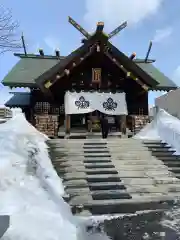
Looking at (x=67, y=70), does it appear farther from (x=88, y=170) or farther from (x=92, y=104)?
(x=88, y=170)

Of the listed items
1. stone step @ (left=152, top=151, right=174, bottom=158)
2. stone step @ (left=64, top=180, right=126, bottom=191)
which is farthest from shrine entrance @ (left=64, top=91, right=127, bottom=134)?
stone step @ (left=64, top=180, right=126, bottom=191)

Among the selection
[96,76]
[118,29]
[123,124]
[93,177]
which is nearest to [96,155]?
[93,177]

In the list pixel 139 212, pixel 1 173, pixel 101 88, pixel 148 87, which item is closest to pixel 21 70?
pixel 101 88

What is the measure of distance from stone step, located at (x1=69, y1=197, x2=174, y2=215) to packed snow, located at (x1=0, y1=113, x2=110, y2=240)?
0.41 metres

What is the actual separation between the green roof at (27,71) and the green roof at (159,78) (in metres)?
6.11

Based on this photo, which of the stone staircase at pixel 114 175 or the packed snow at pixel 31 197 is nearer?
the packed snow at pixel 31 197

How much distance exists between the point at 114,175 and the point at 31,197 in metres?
2.67

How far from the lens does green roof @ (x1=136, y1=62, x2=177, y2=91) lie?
52.6 ft

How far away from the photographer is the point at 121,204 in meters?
5.59

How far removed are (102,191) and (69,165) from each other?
1.72m

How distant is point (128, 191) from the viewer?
6.45 m

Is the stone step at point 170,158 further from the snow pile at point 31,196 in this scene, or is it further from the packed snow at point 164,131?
the snow pile at point 31,196

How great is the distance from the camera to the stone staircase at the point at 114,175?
224 inches

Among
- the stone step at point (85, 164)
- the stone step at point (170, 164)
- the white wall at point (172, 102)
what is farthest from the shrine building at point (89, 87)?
the white wall at point (172, 102)
